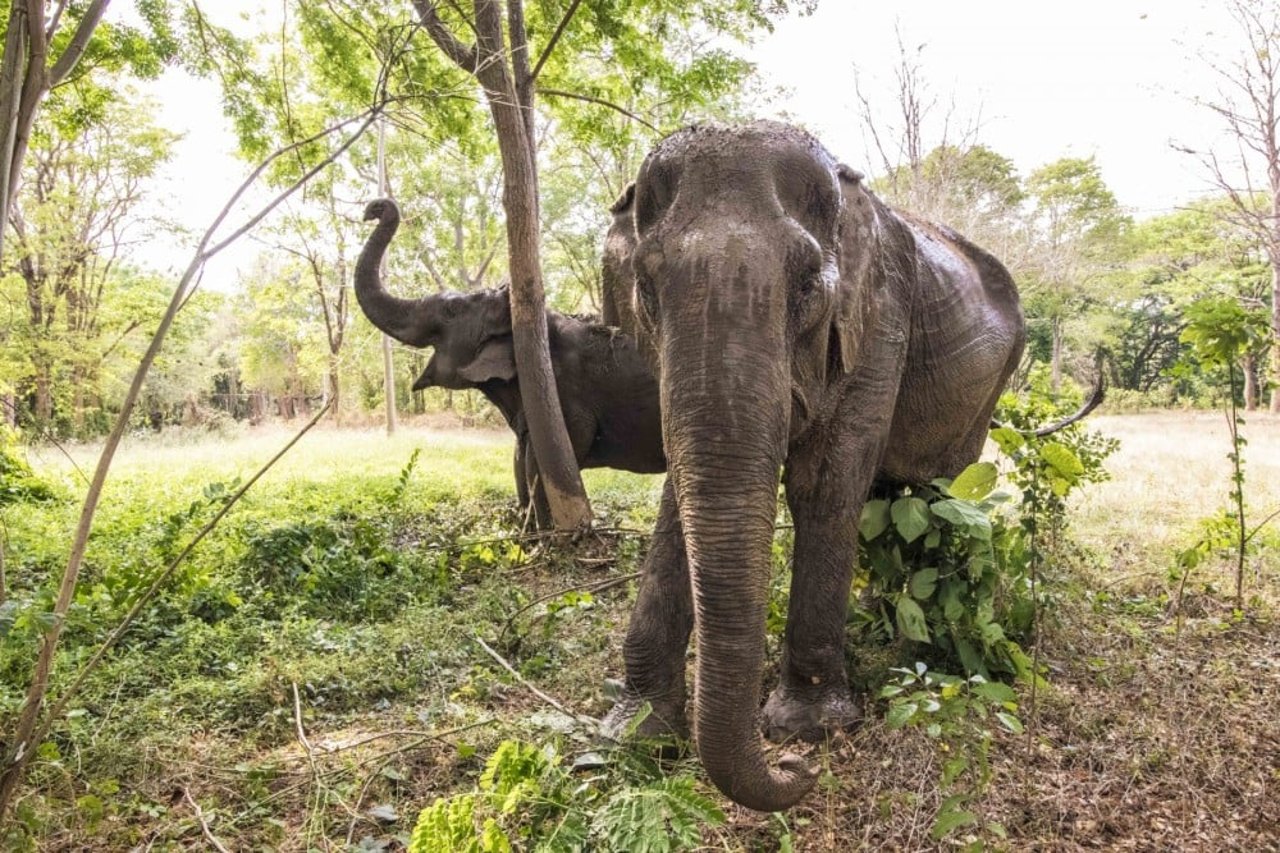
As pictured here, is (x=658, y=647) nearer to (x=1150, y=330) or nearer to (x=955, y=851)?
(x=955, y=851)

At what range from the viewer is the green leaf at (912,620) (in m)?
3.83

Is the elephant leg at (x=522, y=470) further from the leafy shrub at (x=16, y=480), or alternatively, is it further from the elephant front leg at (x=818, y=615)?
the leafy shrub at (x=16, y=480)

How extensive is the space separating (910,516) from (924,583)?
0.33m

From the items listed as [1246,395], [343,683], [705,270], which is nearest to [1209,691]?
[705,270]

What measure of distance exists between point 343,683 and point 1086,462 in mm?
5708

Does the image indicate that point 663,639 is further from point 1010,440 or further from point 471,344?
point 471,344

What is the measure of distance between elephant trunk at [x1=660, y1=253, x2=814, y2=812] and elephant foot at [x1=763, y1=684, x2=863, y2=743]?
3.27 ft

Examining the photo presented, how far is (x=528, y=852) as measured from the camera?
2523mm

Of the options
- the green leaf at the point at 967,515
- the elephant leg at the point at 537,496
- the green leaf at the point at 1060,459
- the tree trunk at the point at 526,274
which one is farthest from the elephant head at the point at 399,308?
the green leaf at the point at 1060,459

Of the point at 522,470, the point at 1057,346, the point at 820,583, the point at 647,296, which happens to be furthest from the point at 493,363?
the point at 1057,346

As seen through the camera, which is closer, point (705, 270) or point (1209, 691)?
point (705, 270)

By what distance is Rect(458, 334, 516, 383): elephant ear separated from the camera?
7148 millimetres

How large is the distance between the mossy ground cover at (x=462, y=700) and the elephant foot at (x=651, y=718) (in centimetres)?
12

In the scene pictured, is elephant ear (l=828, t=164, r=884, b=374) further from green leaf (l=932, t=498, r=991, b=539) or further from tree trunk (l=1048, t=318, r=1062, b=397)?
tree trunk (l=1048, t=318, r=1062, b=397)
